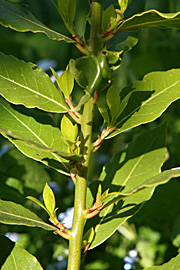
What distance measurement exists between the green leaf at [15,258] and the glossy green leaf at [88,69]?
0.37 m

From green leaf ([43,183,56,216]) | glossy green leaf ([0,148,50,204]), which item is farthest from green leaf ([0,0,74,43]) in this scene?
glossy green leaf ([0,148,50,204])

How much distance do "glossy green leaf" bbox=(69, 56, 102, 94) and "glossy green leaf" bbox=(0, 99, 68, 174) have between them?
0.73 ft

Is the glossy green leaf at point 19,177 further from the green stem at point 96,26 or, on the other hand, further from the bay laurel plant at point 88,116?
the green stem at point 96,26

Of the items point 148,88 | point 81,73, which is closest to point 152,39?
point 148,88

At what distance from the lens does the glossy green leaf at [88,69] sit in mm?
672

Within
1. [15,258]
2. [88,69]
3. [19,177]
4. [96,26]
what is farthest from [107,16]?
[19,177]

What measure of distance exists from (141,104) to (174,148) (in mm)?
739

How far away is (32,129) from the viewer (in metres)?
0.90

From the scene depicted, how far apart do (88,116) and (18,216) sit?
0.72ft

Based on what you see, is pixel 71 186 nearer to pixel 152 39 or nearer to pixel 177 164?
pixel 177 164

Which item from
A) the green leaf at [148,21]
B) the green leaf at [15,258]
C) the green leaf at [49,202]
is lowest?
the green leaf at [15,258]

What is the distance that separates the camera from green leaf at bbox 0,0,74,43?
0.76 m

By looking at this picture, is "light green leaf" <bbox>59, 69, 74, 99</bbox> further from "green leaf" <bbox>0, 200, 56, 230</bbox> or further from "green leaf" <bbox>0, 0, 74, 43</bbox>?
"green leaf" <bbox>0, 200, 56, 230</bbox>

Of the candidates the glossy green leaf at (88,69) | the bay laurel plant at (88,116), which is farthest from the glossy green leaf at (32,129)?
the glossy green leaf at (88,69)
